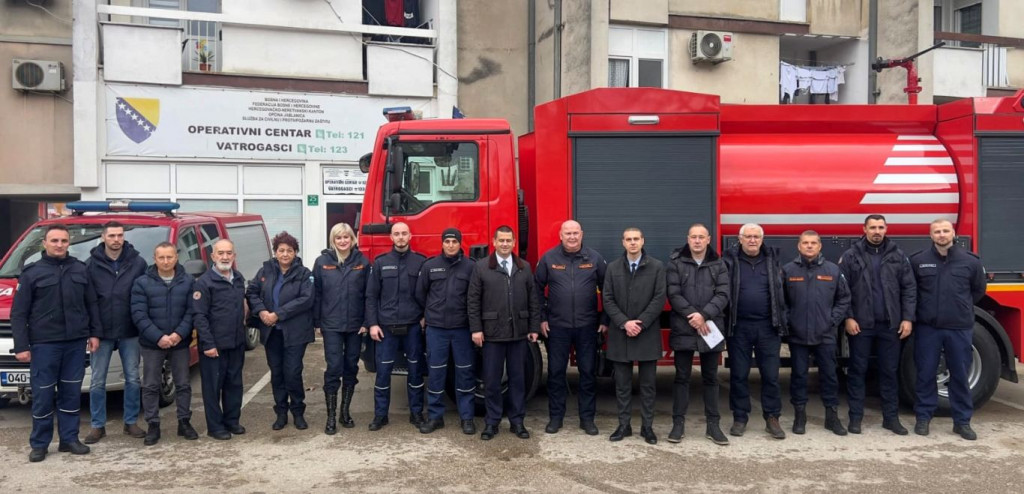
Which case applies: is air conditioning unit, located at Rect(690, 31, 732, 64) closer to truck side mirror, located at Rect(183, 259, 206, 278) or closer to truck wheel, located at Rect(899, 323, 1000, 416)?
truck wheel, located at Rect(899, 323, 1000, 416)

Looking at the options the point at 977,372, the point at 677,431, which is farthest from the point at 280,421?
the point at 977,372

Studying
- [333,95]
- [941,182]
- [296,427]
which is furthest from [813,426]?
[333,95]

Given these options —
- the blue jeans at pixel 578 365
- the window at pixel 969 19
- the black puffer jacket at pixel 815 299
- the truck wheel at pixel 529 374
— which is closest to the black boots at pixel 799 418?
the black puffer jacket at pixel 815 299

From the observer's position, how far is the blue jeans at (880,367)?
635 centimetres

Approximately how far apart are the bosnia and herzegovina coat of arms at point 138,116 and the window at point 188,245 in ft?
21.6

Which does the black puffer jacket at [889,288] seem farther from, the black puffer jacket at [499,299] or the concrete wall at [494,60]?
the concrete wall at [494,60]

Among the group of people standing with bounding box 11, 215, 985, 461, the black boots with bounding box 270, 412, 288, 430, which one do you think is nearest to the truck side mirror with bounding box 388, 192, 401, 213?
the group of people standing with bounding box 11, 215, 985, 461

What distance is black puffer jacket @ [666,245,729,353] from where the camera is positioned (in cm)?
593

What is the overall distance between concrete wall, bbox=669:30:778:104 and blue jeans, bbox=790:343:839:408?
31.7ft

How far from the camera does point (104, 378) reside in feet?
19.9

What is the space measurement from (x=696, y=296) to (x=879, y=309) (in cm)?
164

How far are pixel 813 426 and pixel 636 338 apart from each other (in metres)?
1.90

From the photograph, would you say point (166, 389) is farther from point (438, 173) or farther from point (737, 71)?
point (737, 71)

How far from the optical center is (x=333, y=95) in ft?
47.3
